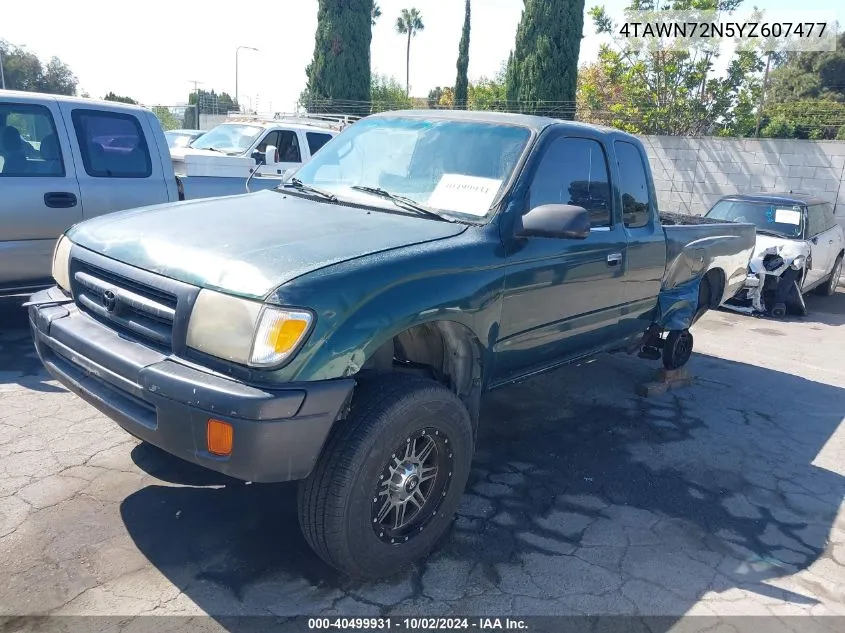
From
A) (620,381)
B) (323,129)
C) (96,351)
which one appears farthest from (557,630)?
(323,129)

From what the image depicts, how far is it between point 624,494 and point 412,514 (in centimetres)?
147

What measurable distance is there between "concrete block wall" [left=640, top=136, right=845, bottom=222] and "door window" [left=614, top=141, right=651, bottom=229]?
791cm

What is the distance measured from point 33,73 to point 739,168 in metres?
56.8

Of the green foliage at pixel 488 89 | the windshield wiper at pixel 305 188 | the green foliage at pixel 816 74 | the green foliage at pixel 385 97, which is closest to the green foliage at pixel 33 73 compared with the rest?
the green foliage at pixel 385 97

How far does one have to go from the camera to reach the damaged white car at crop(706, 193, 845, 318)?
8992mm

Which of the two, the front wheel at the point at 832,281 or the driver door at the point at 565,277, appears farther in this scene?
the front wheel at the point at 832,281

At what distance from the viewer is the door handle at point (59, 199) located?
18.1 feet

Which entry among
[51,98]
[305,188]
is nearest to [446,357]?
[305,188]

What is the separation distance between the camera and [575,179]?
4.08 m

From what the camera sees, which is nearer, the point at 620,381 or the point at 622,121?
the point at 620,381

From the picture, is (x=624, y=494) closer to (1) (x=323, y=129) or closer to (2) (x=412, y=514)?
(2) (x=412, y=514)

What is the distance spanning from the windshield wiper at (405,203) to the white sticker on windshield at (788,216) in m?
7.82

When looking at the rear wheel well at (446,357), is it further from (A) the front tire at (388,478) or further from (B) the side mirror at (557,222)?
(B) the side mirror at (557,222)

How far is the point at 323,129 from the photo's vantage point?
1130cm
